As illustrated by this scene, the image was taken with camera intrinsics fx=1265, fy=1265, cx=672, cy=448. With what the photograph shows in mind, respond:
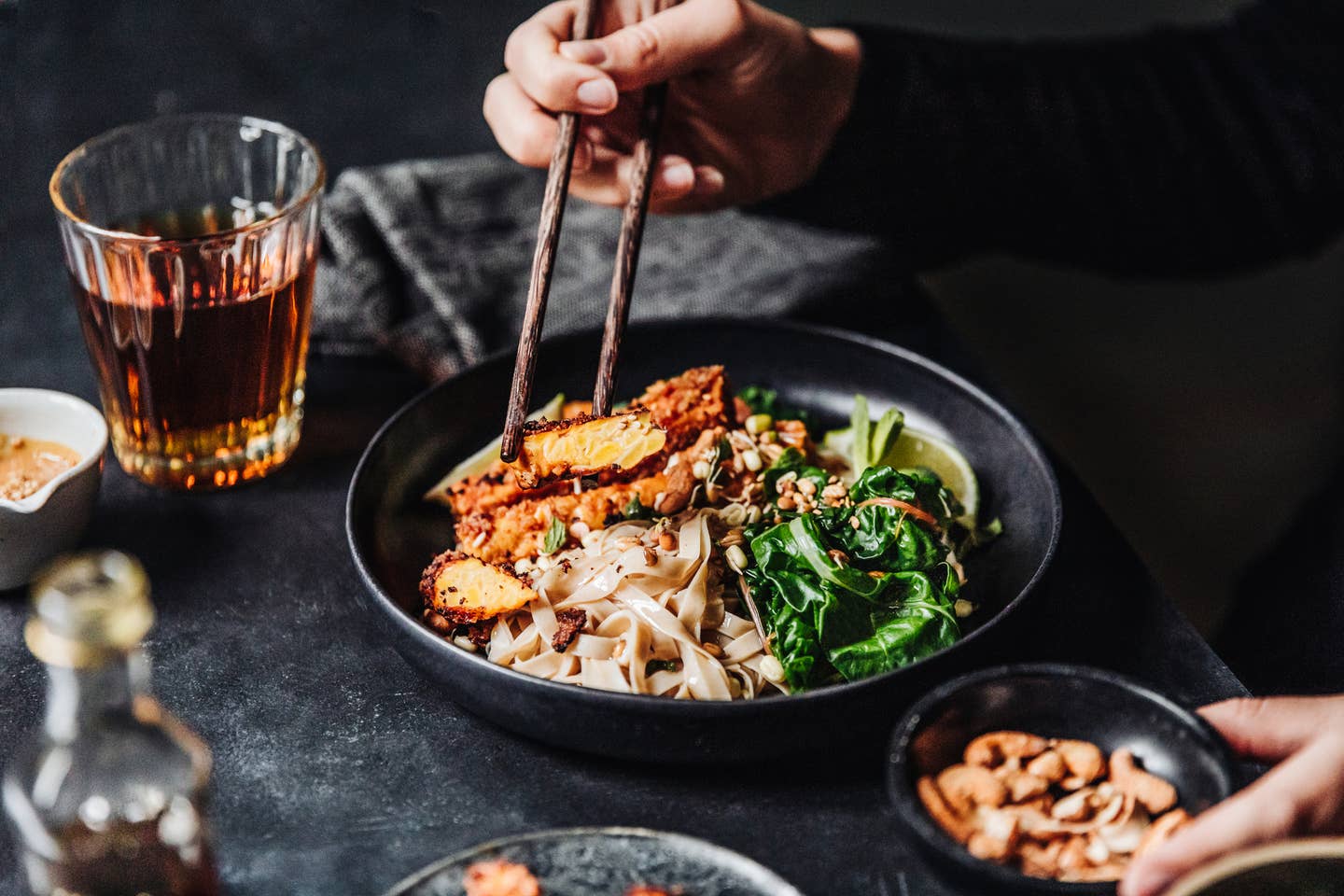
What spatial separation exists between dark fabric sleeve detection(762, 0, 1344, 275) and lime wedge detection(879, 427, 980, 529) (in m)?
0.80

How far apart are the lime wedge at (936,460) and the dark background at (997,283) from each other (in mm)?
515

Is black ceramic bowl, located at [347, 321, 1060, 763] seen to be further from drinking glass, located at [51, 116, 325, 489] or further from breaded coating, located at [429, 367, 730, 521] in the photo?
drinking glass, located at [51, 116, 325, 489]

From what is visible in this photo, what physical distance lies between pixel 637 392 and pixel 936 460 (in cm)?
60

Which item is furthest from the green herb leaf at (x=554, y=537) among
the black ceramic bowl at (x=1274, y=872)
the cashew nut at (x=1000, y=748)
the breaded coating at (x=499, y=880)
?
the black ceramic bowl at (x=1274, y=872)

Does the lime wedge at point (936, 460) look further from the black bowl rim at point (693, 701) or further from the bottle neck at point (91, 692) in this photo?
the bottle neck at point (91, 692)

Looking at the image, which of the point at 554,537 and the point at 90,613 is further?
the point at 554,537

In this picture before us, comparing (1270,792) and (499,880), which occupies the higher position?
(1270,792)

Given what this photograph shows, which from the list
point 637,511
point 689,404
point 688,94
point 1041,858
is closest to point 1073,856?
point 1041,858

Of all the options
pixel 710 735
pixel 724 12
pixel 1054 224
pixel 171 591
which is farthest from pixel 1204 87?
pixel 171 591

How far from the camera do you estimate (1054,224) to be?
3.01 meters

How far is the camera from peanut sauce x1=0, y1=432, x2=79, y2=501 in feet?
6.59

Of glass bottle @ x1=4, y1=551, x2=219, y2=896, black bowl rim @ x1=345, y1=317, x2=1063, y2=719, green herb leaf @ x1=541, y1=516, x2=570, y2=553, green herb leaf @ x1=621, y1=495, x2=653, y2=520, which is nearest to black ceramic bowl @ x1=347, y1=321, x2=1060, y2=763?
black bowl rim @ x1=345, y1=317, x2=1063, y2=719

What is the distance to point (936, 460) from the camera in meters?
2.18

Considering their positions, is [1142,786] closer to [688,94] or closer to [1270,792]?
[1270,792]
